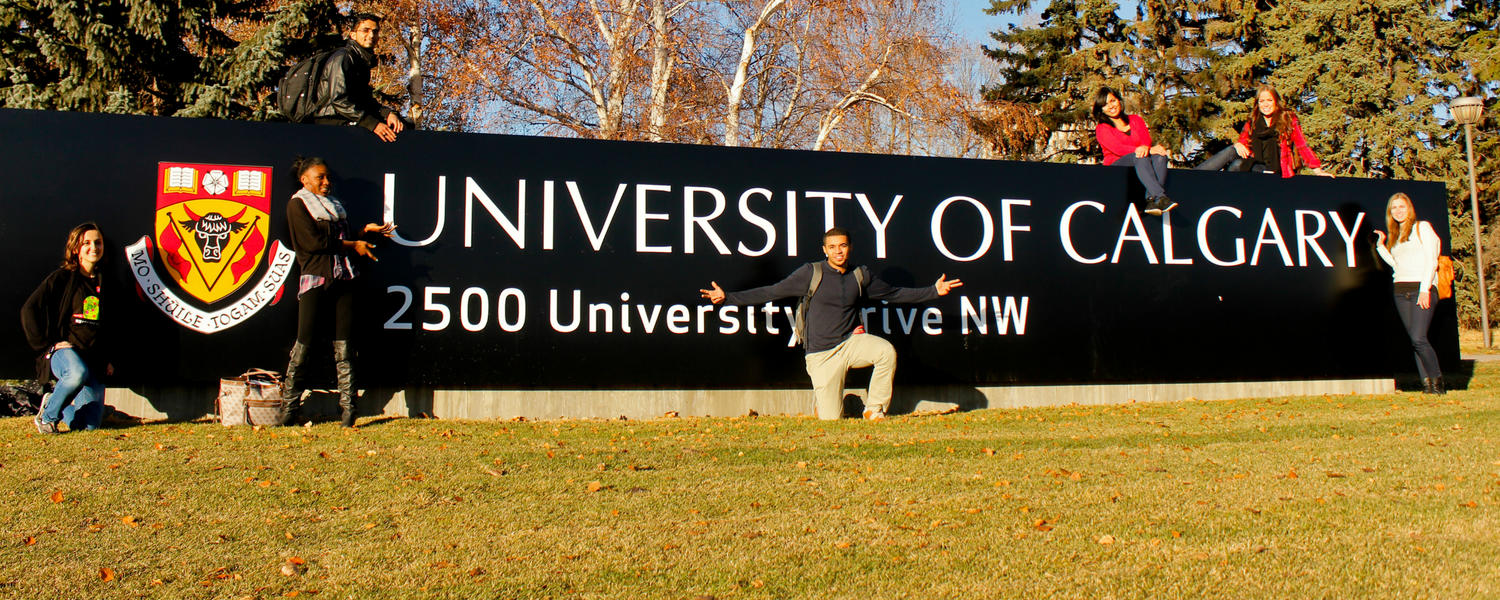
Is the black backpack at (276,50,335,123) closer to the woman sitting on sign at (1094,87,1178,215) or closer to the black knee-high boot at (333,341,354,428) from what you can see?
the black knee-high boot at (333,341,354,428)

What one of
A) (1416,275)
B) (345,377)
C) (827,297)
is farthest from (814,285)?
(1416,275)

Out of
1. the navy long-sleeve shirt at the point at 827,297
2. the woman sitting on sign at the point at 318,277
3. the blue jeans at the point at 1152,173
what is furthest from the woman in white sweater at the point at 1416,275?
the woman sitting on sign at the point at 318,277

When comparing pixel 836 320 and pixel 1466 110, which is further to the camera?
pixel 1466 110

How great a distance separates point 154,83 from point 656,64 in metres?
9.40

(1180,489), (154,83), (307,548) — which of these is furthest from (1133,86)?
(307,548)

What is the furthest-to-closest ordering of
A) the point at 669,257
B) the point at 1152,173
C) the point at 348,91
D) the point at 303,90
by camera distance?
1. the point at 1152,173
2. the point at 669,257
3. the point at 303,90
4. the point at 348,91

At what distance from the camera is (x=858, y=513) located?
391cm

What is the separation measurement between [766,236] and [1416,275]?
17.9 ft

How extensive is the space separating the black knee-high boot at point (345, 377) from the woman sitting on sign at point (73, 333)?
134 cm

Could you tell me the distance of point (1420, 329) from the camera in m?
8.55

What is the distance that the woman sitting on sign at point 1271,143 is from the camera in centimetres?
916

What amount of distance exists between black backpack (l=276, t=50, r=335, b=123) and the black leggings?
1.47m

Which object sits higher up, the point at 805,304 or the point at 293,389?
the point at 805,304

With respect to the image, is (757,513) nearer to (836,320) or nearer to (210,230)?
(836,320)
